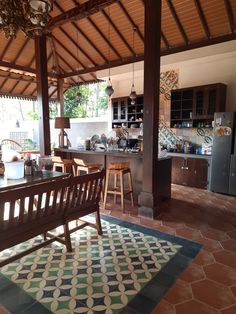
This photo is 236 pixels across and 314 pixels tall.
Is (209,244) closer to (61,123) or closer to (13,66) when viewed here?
(61,123)

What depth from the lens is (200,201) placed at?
4578mm

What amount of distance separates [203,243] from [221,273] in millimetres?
602

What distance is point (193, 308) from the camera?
1855 mm

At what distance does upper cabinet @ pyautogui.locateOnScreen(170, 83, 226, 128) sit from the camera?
5352mm

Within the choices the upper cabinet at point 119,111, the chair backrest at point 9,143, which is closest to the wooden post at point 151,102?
the upper cabinet at point 119,111

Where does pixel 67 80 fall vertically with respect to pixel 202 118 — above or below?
above

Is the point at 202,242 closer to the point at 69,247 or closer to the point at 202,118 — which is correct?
the point at 69,247

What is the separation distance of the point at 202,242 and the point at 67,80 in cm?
765

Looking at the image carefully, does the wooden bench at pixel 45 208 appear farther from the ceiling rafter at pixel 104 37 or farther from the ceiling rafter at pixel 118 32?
the ceiling rafter at pixel 104 37

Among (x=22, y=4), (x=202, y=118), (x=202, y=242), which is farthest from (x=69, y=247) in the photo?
(x=202, y=118)

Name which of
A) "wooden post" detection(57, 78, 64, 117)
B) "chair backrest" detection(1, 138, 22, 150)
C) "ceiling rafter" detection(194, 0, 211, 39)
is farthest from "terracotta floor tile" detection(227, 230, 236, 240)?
"chair backrest" detection(1, 138, 22, 150)

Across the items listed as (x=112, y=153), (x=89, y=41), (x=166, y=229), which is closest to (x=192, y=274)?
(x=166, y=229)

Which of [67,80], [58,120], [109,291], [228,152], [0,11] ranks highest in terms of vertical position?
[67,80]

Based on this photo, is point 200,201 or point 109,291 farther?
point 200,201
